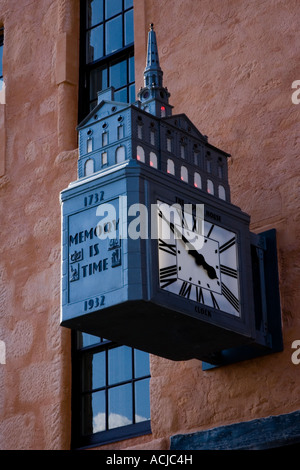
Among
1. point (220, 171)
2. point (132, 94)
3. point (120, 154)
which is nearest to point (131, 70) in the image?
point (132, 94)

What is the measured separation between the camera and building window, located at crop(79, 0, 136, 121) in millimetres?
12023

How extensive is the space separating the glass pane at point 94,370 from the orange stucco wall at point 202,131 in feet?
0.60

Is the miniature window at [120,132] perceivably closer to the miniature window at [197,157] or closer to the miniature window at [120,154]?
the miniature window at [120,154]

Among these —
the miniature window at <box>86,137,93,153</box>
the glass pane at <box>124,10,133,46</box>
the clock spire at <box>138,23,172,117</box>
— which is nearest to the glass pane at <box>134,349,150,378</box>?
the miniature window at <box>86,137,93,153</box>

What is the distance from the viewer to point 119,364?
35.3ft

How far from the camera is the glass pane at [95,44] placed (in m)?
12.4

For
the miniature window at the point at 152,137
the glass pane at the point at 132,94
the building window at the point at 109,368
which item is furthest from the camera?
the glass pane at the point at 132,94

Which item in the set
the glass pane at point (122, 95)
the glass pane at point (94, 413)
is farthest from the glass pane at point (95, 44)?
the glass pane at point (94, 413)

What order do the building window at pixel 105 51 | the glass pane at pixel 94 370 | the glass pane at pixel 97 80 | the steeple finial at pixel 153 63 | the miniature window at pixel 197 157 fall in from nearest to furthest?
1. the miniature window at pixel 197 157
2. the steeple finial at pixel 153 63
3. the glass pane at pixel 94 370
4. the building window at pixel 105 51
5. the glass pane at pixel 97 80

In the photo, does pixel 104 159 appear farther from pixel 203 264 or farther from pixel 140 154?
pixel 203 264

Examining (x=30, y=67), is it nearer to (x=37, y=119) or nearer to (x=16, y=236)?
(x=37, y=119)

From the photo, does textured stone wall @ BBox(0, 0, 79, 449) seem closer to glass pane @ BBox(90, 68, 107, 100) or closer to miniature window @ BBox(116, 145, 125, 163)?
glass pane @ BBox(90, 68, 107, 100)

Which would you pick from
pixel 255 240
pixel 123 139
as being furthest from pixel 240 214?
pixel 123 139

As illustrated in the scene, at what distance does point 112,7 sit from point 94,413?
4177 mm
